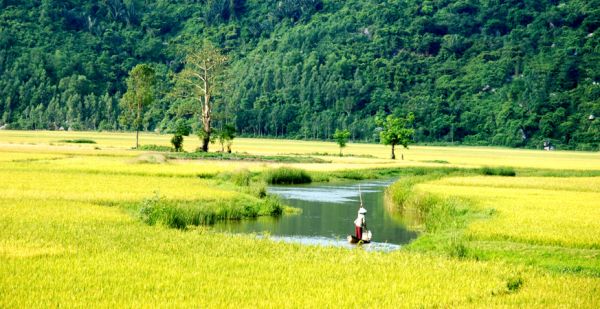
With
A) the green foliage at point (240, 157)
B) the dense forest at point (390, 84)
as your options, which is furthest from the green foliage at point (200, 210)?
the dense forest at point (390, 84)

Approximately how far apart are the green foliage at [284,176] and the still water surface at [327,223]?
28.7 ft

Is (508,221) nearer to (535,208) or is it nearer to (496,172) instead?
(535,208)

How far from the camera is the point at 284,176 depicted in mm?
54625

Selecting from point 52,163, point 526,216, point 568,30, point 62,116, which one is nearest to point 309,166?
point 52,163

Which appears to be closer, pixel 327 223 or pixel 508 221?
pixel 508 221

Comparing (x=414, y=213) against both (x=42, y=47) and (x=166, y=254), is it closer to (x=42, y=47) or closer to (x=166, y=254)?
(x=166, y=254)

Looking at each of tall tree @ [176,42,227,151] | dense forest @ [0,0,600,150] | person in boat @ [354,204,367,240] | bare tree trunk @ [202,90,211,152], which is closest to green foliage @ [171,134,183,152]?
tall tree @ [176,42,227,151]

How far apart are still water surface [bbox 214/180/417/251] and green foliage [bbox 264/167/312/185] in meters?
8.74

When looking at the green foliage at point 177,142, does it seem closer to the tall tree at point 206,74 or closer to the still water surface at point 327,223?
the tall tree at point 206,74

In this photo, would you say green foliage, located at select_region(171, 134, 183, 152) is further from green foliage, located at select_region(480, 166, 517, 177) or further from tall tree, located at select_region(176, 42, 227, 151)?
green foliage, located at select_region(480, 166, 517, 177)

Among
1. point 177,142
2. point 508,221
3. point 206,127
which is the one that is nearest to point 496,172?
point 206,127

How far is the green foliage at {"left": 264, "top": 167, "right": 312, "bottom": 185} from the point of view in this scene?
54250 mm

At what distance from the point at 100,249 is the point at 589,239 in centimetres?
1345

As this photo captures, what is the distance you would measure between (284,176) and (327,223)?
22690 mm
